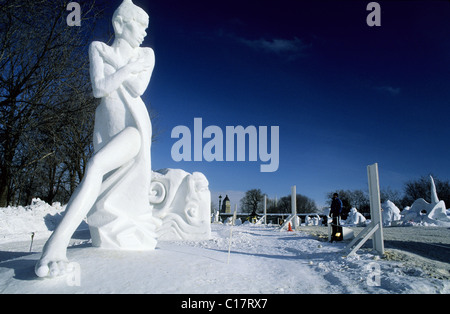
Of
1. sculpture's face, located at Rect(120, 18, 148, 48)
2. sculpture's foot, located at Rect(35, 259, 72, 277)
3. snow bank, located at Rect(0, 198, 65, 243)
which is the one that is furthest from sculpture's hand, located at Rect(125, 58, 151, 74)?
snow bank, located at Rect(0, 198, 65, 243)

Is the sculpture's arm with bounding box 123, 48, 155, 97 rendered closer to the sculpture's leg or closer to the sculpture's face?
the sculpture's face

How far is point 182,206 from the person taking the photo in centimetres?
753

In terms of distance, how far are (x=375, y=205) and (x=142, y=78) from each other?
5.43 meters

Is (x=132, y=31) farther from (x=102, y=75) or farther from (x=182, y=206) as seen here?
(x=182, y=206)

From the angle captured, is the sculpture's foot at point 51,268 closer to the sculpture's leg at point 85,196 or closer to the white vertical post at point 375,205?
the sculpture's leg at point 85,196

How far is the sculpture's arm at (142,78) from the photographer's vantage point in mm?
3949

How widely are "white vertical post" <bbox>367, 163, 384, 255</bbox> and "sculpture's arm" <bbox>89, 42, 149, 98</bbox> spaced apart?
5.31 m

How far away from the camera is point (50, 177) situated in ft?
64.0

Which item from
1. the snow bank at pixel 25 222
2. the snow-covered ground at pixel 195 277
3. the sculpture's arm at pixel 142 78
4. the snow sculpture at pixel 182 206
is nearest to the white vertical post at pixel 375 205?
the snow-covered ground at pixel 195 277

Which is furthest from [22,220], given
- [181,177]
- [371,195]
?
[371,195]

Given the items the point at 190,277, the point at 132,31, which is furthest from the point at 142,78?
the point at 190,277

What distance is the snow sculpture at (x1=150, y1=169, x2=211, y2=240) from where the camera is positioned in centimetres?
730

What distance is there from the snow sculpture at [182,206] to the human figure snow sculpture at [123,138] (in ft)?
10.4

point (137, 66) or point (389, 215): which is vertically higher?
point (137, 66)
